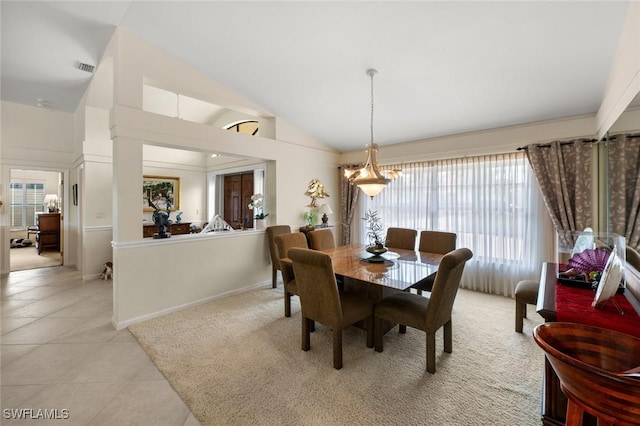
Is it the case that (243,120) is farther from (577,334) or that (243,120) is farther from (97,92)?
(577,334)

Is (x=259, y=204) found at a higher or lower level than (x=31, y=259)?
higher

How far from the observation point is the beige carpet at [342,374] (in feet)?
5.63

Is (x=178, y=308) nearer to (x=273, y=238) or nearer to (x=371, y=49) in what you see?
(x=273, y=238)

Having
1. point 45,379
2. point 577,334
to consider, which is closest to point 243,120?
point 45,379

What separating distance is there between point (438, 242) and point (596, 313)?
2.14 m

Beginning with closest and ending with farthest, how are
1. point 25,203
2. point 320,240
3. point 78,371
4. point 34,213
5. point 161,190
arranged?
point 78,371
point 320,240
point 161,190
point 25,203
point 34,213

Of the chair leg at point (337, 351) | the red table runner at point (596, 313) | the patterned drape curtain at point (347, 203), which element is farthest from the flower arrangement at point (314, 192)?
the red table runner at point (596, 313)

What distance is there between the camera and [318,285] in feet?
7.18

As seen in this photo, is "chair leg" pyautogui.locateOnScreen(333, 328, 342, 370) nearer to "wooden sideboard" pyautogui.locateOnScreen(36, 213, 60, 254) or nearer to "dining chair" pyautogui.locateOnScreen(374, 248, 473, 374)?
"dining chair" pyautogui.locateOnScreen(374, 248, 473, 374)

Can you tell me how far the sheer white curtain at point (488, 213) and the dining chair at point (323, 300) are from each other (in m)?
2.59

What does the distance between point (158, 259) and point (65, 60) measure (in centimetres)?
292

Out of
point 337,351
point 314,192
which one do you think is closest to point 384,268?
point 337,351

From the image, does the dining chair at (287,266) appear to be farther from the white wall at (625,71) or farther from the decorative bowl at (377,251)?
the white wall at (625,71)

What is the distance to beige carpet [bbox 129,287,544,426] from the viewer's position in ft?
5.63
